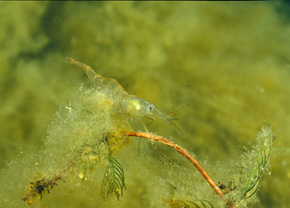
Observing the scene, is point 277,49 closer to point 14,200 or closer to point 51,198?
point 51,198

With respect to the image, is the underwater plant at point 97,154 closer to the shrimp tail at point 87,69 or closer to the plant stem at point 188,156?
the plant stem at point 188,156

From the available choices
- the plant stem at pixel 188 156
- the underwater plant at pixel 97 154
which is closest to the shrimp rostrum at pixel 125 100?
the underwater plant at pixel 97 154

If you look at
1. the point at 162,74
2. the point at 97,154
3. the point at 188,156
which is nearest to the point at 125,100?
the point at 162,74

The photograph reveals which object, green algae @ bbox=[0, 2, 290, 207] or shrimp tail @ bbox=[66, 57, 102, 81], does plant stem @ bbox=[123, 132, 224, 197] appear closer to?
green algae @ bbox=[0, 2, 290, 207]

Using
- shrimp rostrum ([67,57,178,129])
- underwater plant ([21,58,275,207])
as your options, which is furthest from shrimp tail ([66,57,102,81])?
underwater plant ([21,58,275,207])

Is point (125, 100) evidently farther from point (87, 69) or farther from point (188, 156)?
point (188, 156)

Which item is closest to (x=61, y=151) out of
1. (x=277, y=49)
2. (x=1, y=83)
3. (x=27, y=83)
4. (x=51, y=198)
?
(x=51, y=198)
